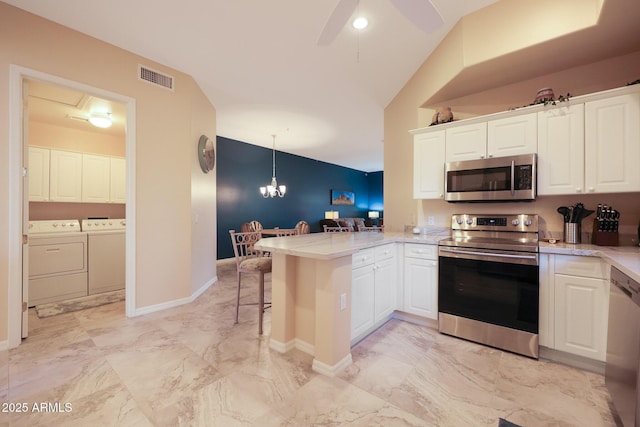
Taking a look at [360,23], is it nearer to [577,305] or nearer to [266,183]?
[577,305]

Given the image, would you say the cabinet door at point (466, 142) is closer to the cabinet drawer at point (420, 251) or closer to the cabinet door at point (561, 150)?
the cabinet door at point (561, 150)

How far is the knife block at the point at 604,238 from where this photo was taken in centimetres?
207

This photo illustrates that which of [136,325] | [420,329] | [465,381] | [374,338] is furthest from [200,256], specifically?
[465,381]

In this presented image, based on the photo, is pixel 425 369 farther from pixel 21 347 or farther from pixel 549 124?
pixel 21 347

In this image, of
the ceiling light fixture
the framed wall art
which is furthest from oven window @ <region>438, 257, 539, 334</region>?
the framed wall art

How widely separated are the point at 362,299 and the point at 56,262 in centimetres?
392

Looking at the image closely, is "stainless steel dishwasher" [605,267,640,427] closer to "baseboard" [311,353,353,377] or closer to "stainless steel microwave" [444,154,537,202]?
"stainless steel microwave" [444,154,537,202]

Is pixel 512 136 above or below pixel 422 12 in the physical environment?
below

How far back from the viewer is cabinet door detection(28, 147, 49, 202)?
11.4 feet

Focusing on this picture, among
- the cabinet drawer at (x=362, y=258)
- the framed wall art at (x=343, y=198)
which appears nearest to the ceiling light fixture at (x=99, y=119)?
the cabinet drawer at (x=362, y=258)

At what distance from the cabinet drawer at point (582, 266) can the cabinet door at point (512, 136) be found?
100 cm

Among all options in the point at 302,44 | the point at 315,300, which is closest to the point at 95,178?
the point at 302,44

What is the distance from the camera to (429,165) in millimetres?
2926

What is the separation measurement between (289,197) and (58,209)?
16.7ft
